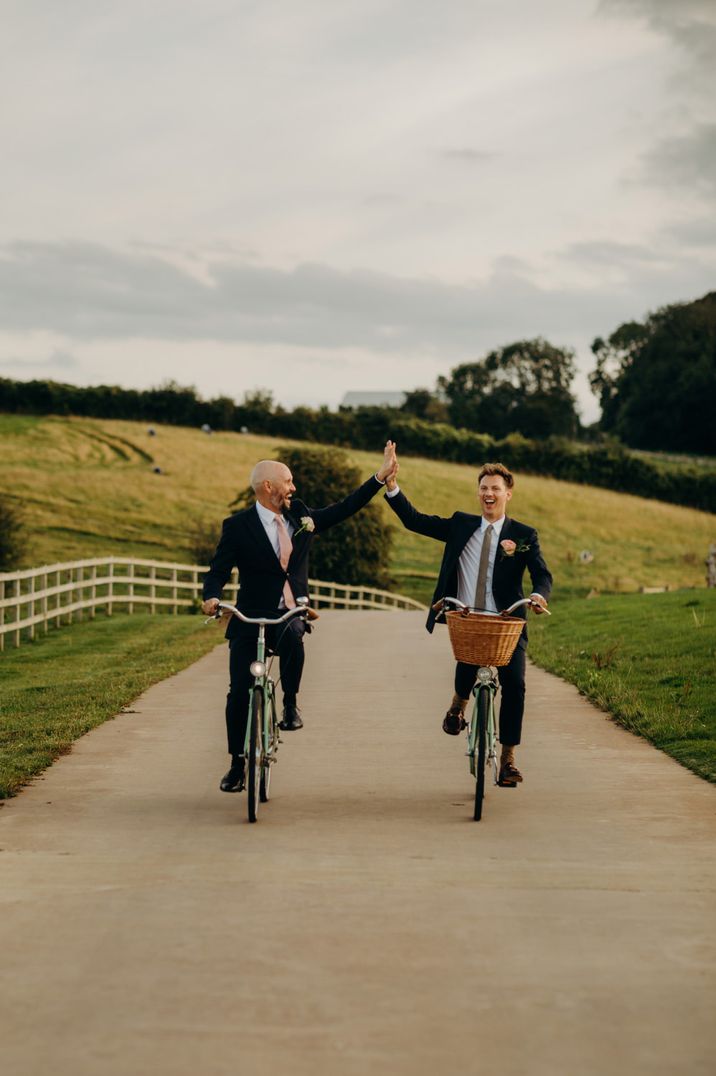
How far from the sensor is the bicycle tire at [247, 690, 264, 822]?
7.92m

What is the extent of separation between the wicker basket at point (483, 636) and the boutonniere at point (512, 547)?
0.46m

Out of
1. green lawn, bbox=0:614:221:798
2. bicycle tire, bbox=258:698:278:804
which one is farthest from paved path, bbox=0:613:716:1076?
green lawn, bbox=0:614:221:798

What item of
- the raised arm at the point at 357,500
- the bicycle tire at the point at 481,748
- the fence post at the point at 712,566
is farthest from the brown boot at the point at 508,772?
the fence post at the point at 712,566

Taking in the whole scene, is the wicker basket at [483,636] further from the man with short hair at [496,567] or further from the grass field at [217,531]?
the grass field at [217,531]

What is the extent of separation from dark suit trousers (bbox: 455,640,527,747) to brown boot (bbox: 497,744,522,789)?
81mm

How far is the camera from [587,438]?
130 metres

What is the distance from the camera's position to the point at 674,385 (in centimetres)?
10519

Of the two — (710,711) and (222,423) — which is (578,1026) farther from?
(222,423)

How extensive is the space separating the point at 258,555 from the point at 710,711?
5.73 metres

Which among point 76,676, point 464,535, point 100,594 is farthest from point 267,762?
point 100,594

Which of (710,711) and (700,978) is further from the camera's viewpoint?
(710,711)

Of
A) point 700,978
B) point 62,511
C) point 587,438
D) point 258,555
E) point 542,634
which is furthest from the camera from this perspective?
point 587,438

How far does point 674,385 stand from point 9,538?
77.4 meters

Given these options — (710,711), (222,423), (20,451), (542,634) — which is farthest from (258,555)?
(222,423)
